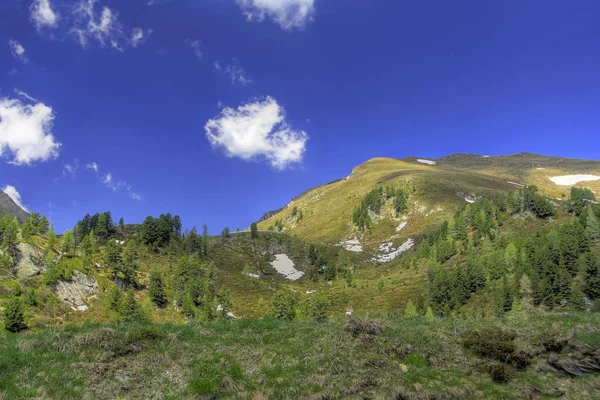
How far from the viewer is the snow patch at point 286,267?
565ft

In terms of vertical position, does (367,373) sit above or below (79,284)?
below

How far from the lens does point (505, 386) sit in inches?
544

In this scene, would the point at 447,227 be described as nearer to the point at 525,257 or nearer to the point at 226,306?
the point at 525,257

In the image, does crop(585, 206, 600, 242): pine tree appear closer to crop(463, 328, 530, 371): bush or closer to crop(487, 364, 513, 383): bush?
crop(463, 328, 530, 371): bush

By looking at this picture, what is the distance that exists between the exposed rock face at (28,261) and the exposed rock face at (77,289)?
7594mm

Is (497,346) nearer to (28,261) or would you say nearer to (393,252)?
(28,261)

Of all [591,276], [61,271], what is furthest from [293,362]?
[61,271]

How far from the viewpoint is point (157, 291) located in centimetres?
9956

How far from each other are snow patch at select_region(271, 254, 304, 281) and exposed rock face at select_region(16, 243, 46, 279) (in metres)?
102

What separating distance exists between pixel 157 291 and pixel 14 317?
41828 millimetres

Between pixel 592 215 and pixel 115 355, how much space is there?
11743 centimetres

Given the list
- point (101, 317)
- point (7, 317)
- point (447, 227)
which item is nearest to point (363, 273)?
point (447, 227)

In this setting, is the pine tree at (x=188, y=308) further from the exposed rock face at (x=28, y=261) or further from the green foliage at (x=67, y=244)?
the green foliage at (x=67, y=244)

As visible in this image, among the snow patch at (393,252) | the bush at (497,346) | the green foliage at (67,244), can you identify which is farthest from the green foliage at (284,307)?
the snow patch at (393,252)
